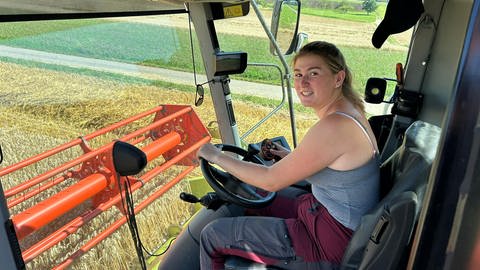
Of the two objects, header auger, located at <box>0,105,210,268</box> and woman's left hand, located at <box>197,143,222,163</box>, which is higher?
woman's left hand, located at <box>197,143,222,163</box>

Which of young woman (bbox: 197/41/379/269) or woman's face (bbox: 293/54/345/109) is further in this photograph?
woman's face (bbox: 293/54/345/109)

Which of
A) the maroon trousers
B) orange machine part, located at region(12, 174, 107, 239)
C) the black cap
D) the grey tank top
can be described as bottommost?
orange machine part, located at region(12, 174, 107, 239)

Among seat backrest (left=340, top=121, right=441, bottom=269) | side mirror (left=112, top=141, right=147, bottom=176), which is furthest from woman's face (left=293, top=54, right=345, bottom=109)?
side mirror (left=112, top=141, right=147, bottom=176)

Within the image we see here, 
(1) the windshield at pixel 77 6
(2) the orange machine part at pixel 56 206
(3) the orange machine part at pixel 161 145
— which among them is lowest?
(3) the orange machine part at pixel 161 145

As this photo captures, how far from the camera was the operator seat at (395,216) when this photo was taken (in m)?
1.22

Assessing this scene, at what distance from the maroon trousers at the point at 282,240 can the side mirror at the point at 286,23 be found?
103 cm

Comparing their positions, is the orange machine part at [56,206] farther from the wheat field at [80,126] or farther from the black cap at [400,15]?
the black cap at [400,15]

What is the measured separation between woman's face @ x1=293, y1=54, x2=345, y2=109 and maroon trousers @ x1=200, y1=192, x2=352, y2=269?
0.44 m

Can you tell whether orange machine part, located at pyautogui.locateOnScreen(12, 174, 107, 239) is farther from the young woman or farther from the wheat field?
the young woman

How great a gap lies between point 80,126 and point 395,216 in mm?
2649

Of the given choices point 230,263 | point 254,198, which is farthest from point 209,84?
point 230,263

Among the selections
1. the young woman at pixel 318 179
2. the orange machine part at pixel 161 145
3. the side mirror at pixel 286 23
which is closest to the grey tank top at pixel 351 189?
the young woman at pixel 318 179

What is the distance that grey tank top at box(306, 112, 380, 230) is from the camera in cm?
158

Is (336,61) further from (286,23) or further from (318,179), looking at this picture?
(286,23)
